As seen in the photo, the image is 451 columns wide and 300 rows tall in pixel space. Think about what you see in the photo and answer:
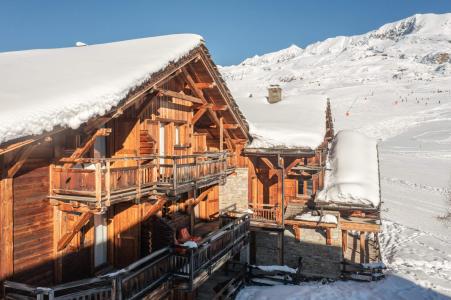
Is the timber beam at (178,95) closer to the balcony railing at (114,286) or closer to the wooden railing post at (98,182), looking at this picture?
the wooden railing post at (98,182)

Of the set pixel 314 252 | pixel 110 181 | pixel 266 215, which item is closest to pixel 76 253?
pixel 110 181

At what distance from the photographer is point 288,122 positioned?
67.4 feet

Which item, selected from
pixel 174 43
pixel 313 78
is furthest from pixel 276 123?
pixel 313 78

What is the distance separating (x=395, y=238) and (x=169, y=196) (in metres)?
18.1

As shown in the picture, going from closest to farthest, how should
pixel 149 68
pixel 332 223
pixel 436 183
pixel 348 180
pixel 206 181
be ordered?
pixel 149 68, pixel 206 181, pixel 332 223, pixel 348 180, pixel 436 183

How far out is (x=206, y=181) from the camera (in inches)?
491

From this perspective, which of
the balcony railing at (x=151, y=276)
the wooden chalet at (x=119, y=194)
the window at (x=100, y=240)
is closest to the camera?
the balcony railing at (x=151, y=276)

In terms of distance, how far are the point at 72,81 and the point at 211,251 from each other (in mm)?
6884

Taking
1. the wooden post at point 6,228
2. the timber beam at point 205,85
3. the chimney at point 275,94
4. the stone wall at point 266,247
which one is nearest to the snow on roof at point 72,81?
the wooden post at point 6,228

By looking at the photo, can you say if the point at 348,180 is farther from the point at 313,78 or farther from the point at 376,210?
the point at 313,78

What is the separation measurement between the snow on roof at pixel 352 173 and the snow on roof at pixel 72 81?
10.5 metres

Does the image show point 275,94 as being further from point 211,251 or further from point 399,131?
point 399,131

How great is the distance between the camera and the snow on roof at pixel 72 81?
6.49 meters

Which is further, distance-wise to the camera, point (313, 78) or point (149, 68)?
point (313, 78)
